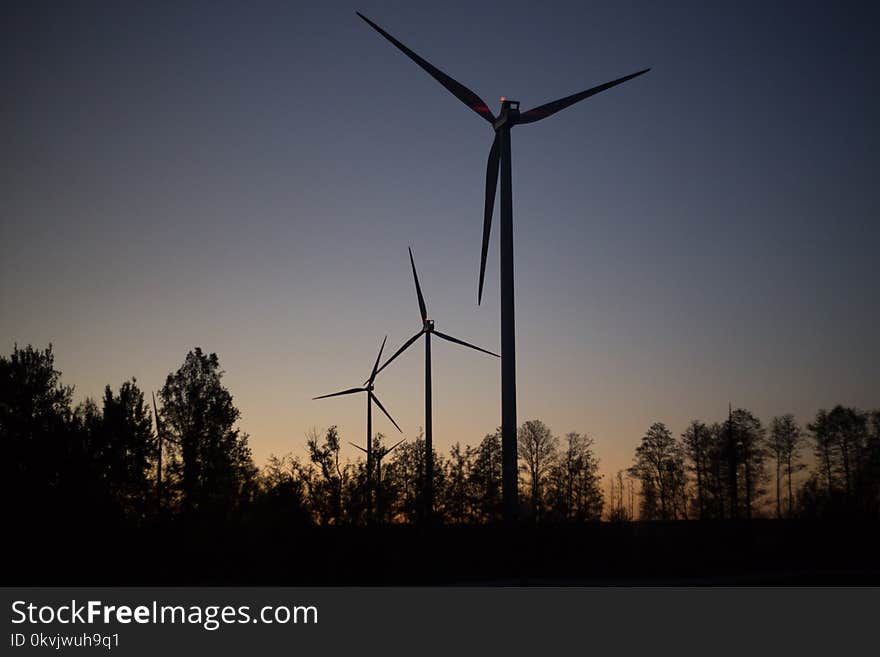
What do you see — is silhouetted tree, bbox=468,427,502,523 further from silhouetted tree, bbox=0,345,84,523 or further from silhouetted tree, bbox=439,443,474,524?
silhouetted tree, bbox=0,345,84,523

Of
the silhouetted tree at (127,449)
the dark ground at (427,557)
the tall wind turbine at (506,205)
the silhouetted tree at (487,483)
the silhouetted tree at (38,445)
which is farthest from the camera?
the silhouetted tree at (487,483)

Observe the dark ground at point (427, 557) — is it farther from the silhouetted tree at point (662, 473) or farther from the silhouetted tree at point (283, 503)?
the silhouetted tree at point (662, 473)

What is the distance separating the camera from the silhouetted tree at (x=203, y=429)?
69.6m

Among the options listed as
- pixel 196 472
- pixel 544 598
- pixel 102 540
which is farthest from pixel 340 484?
pixel 544 598

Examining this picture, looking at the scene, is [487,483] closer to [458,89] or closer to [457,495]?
[457,495]

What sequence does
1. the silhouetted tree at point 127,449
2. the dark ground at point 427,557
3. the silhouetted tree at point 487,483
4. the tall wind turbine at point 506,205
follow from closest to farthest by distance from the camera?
1. the tall wind turbine at point 506,205
2. the dark ground at point 427,557
3. the silhouetted tree at point 127,449
4. the silhouetted tree at point 487,483

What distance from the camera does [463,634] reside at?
758 inches

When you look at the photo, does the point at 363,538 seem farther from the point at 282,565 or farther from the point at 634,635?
the point at 634,635

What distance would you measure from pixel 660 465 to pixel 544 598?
82716mm

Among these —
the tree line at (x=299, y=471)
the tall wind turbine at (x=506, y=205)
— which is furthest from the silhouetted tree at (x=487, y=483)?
the tall wind turbine at (x=506, y=205)

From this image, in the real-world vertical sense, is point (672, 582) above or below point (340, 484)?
below

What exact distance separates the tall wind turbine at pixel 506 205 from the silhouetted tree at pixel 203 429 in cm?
4128

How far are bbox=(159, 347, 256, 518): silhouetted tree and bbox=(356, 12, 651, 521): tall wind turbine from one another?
4128 centimetres

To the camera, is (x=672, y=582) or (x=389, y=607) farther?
(x=672, y=582)
